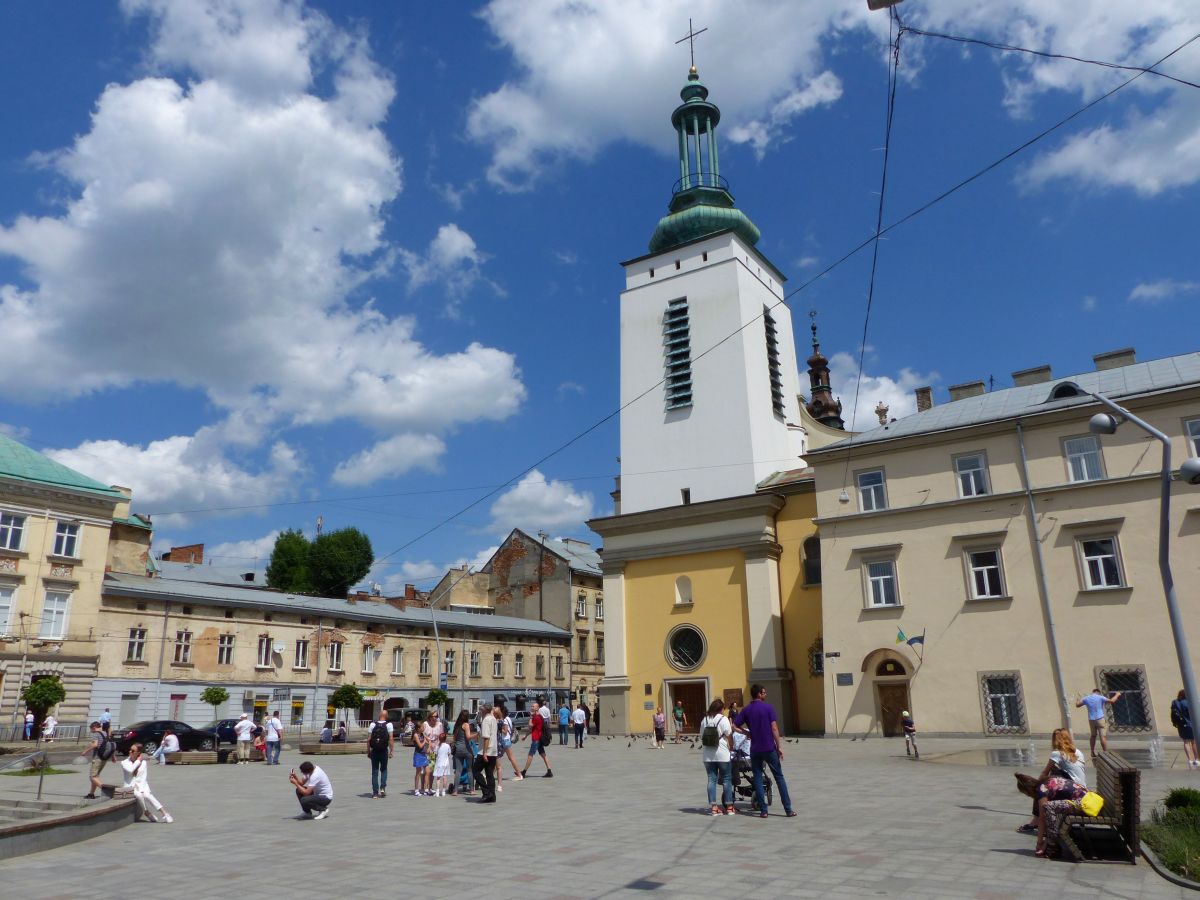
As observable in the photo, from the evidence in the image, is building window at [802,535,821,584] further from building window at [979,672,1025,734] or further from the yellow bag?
the yellow bag

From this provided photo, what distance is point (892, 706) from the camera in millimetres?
29750

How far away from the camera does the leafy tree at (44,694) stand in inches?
1314

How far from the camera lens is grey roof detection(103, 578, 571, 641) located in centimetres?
4228

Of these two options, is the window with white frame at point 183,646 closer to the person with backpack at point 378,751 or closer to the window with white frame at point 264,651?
the window with white frame at point 264,651

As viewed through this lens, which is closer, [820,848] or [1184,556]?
[820,848]

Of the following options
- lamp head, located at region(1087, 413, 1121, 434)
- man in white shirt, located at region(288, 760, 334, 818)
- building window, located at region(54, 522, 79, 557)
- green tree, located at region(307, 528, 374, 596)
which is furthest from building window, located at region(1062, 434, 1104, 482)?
green tree, located at region(307, 528, 374, 596)

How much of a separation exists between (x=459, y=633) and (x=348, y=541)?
15058 millimetres

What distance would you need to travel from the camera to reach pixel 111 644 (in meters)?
39.9

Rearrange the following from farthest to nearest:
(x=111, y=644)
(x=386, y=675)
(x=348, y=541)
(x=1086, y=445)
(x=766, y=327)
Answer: (x=348, y=541)
(x=386, y=675)
(x=766, y=327)
(x=111, y=644)
(x=1086, y=445)

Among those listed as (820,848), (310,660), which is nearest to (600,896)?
(820,848)

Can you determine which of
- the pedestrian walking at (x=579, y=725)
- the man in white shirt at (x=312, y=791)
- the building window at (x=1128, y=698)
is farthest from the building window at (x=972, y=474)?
the man in white shirt at (x=312, y=791)

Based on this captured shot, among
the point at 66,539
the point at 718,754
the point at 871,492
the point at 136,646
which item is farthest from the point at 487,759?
the point at 66,539

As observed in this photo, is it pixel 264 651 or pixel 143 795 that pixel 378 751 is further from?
pixel 264 651

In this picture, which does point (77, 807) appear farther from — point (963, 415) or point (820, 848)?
point (963, 415)
